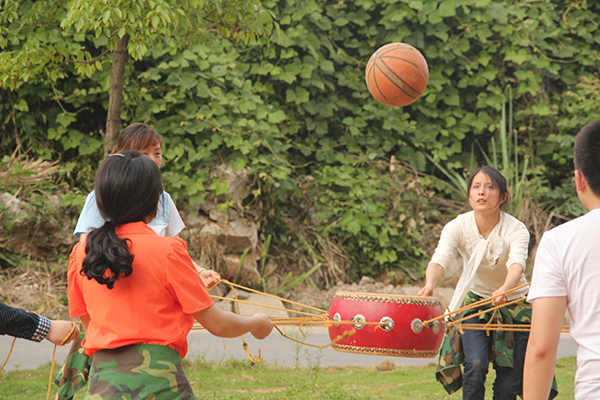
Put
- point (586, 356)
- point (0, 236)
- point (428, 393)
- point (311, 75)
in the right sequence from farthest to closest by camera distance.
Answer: point (311, 75), point (0, 236), point (428, 393), point (586, 356)

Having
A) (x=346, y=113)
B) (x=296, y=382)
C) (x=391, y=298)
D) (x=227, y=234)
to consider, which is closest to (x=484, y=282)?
(x=391, y=298)

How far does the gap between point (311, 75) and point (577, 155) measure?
6913mm

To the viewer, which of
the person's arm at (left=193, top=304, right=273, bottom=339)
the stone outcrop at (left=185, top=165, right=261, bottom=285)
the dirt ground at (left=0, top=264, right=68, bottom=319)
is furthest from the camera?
the stone outcrop at (left=185, top=165, right=261, bottom=285)

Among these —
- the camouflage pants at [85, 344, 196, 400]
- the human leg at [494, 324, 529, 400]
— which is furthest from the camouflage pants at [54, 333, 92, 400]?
the human leg at [494, 324, 529, 400]

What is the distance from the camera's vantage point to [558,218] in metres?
8.74

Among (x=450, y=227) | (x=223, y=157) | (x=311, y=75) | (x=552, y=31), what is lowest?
(x=450, y=227)

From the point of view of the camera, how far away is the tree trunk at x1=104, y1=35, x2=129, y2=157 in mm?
5016

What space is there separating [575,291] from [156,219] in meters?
2.11

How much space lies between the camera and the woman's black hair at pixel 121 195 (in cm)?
189

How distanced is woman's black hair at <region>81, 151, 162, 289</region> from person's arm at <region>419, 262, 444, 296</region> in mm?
2058

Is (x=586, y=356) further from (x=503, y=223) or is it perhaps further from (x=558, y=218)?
(x=558, y=218)

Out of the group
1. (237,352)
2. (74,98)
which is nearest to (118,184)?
(237,352)

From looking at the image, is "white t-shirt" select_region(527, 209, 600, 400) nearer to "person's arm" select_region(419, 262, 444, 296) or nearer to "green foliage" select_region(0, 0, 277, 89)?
"person's arm" select_region(419, 262, 444, 296)

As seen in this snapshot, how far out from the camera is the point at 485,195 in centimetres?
382
